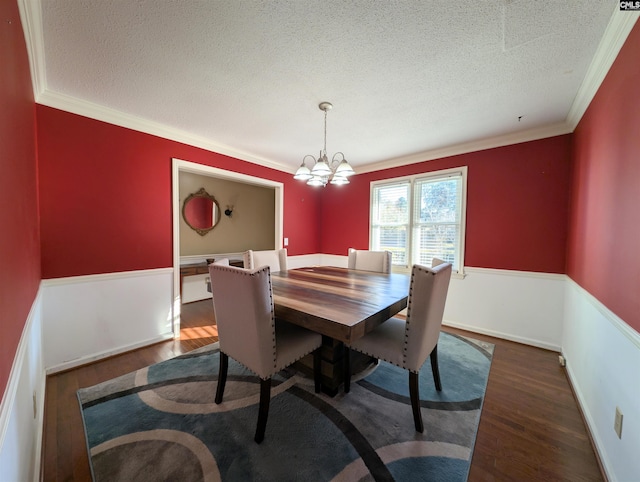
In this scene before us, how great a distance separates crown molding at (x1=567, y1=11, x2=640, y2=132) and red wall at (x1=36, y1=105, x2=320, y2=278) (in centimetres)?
359

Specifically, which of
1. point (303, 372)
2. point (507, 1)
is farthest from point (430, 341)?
point (507, 1)

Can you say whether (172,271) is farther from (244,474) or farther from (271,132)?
(244,474)

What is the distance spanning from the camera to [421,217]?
143 inches

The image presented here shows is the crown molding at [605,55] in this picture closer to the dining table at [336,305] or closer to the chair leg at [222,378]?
the dining table at [336,305]

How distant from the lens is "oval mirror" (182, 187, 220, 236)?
14.3ft

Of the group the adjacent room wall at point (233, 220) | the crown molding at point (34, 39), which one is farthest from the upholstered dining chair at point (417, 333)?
the adjacent room wall at point (233, 220)

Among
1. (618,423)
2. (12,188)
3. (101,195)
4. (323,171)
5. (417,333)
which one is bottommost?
(618,423)

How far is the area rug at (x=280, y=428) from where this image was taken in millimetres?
1289

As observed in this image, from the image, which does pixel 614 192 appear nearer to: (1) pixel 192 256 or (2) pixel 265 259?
(2) pixel 265 259

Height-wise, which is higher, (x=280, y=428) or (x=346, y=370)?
(x=346, y=370)

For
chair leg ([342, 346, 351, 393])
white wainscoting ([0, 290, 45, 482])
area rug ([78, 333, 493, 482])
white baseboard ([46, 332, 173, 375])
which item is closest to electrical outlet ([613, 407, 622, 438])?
area rug ([78, 333, 493, 482])

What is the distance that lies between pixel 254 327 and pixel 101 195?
219 centimetres

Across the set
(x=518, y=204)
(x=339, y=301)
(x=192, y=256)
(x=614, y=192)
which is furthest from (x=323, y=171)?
(x=192, y=256)

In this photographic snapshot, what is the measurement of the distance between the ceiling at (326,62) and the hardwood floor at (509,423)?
2336mm
